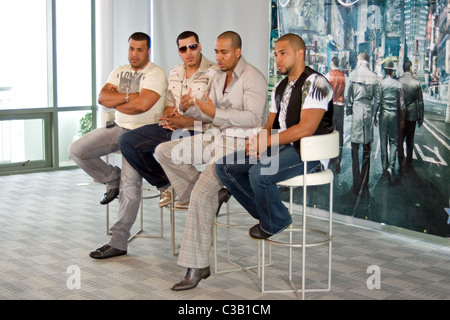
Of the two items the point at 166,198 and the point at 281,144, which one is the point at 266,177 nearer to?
the point at 281,144

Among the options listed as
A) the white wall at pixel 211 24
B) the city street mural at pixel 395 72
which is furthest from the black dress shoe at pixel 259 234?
the white wall at pixel 211 24

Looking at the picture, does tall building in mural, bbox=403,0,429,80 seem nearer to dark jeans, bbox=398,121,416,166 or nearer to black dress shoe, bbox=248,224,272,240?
dark jeans, bbox=398,121,416,166

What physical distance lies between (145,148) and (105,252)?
0.76 meters

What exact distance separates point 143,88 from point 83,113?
400 centimetres

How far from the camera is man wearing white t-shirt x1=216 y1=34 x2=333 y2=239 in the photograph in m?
3.70

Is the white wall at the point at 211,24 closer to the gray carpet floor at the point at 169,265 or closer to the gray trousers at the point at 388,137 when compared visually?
the gray trousers at the point at 388,137

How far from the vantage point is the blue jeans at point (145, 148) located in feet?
15.4

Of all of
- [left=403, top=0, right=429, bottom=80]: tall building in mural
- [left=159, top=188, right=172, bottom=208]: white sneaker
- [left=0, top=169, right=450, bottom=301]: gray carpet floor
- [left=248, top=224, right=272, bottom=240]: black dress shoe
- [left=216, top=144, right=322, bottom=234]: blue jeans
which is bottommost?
[left=0, top=169, right=450, bottom=301]: gray carpet floor

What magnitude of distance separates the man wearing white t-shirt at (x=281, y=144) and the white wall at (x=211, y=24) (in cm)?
243

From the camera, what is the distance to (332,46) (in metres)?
5.62

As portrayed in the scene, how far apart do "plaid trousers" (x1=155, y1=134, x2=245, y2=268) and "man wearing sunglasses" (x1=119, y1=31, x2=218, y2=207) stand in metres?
0.21

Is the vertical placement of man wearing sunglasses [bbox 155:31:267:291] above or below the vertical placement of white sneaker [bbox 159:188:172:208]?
above

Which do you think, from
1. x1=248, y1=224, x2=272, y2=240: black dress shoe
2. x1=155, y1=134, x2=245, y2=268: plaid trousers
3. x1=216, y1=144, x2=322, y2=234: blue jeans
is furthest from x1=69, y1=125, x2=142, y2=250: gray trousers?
x1=248, y1=224, x2=272, y2=240: black dress shoe

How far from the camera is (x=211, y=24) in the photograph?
7.12 m
